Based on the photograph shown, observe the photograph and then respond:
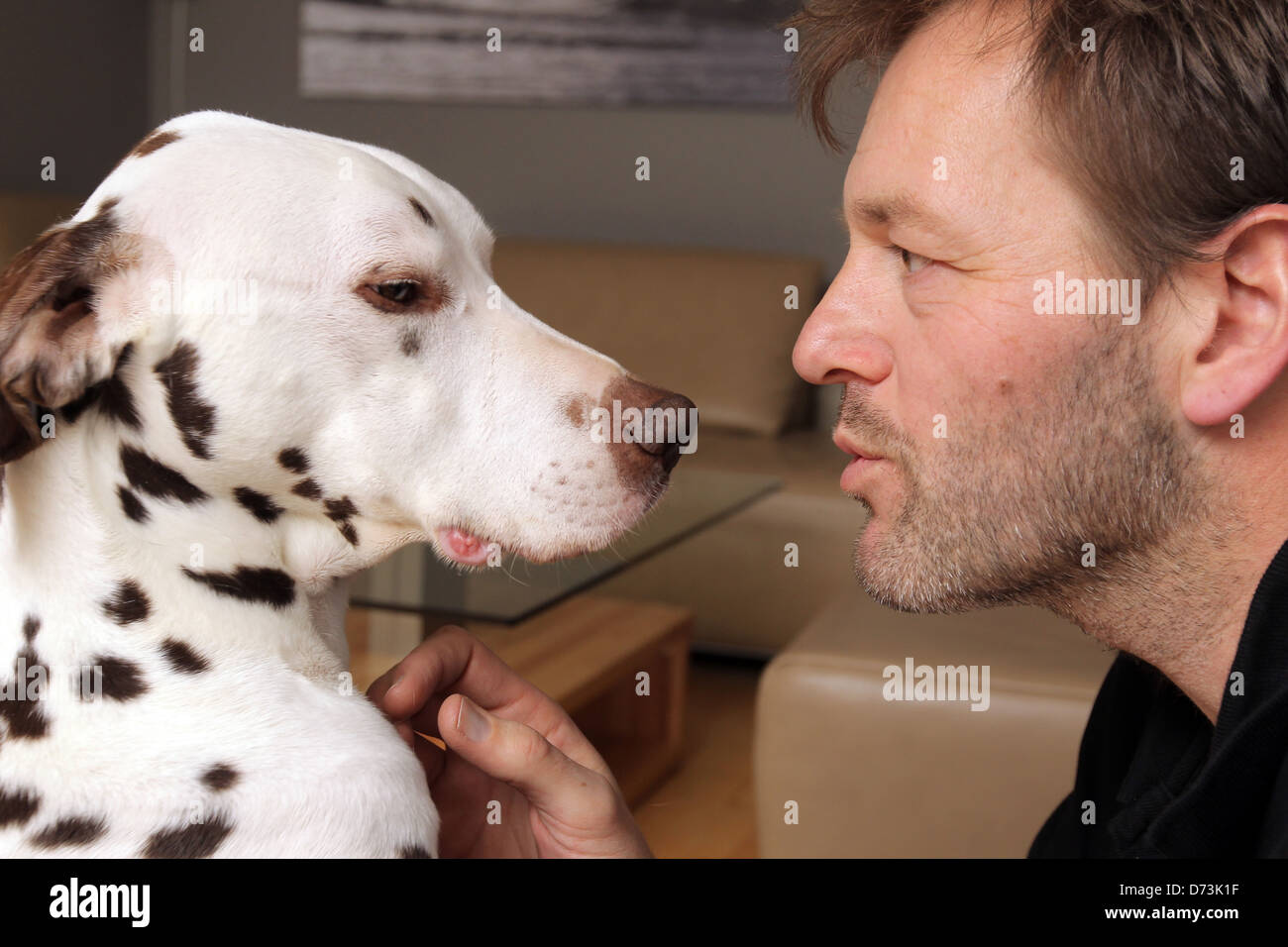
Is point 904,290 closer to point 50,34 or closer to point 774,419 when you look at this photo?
point 774,419

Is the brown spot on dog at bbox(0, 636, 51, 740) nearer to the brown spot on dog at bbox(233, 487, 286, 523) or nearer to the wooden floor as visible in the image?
the brown spot on dog at bbox(233, 487, 286, 523)

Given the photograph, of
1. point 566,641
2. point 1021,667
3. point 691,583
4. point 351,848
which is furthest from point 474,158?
point 351,848

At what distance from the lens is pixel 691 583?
13.0ft

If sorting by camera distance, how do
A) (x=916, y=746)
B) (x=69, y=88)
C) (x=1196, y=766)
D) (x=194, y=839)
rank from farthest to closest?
(x=69, y=88), (x=916, y=746), (x=1196, y=766), (x=194, y=839)

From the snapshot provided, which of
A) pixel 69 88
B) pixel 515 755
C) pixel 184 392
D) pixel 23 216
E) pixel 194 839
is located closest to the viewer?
pixel 194 839

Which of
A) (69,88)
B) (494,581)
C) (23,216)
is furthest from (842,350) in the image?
(69,88)

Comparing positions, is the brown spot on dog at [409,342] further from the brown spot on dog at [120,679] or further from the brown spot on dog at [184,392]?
the brown spot on dog at [120,679]

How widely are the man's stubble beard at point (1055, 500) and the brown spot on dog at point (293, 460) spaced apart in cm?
57

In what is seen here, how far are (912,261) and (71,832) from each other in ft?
3.08

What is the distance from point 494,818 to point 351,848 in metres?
0.36

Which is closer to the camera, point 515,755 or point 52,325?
point 52,325

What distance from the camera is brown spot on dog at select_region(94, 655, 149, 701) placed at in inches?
38.9

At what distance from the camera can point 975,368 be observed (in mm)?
1198

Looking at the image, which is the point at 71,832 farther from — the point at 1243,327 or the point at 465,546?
the point at 1243,327
